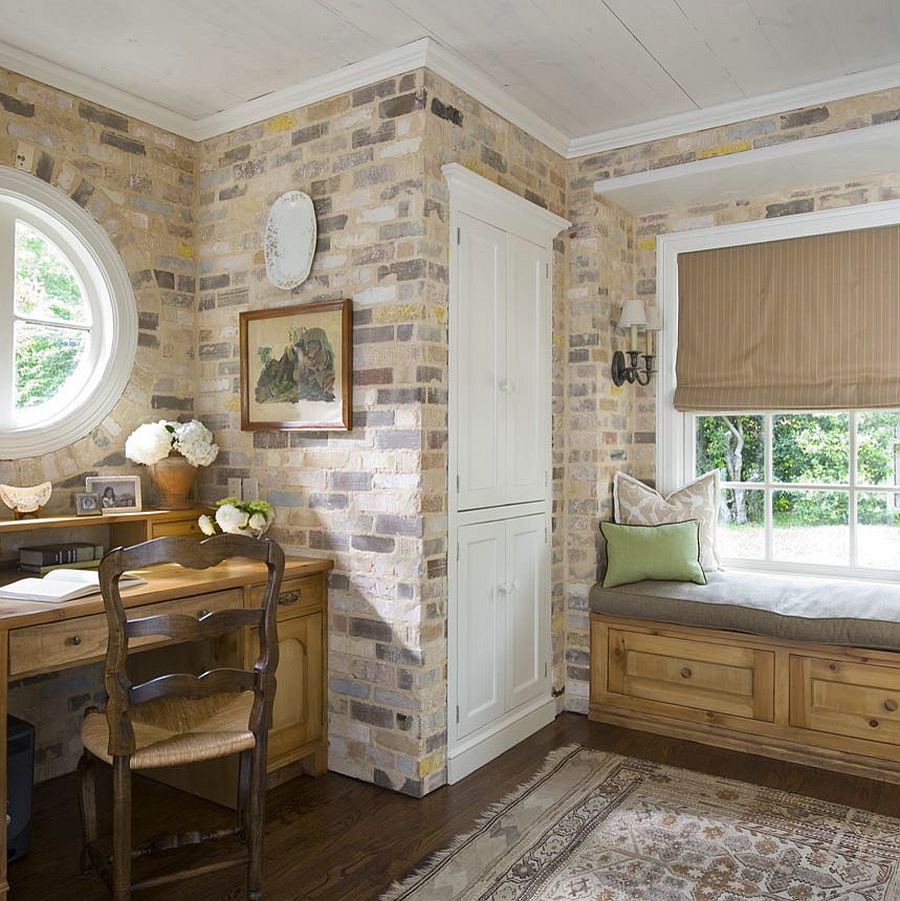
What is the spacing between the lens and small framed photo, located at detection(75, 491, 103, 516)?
10.5 feet

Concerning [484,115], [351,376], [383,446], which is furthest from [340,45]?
[383,446]

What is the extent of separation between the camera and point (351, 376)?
321 cm

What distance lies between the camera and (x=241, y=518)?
3246 millimetres

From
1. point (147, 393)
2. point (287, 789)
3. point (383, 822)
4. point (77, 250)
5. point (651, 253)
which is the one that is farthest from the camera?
point (651, 253)

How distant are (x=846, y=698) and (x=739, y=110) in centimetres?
247

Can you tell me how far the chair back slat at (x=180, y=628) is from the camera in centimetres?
214

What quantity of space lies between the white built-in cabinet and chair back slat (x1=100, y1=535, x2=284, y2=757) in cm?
98

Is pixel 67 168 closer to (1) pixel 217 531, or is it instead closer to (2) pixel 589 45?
(1) pixel 217 531

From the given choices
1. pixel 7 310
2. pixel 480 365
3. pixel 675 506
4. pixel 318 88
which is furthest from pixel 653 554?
pixel 7 310

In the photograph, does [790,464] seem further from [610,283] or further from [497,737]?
[497,737]

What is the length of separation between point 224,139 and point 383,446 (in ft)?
5.35

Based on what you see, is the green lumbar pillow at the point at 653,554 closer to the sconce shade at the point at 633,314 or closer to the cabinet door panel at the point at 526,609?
the cabinet door panel at the point at 526,609

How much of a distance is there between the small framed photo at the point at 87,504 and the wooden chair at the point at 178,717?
98 centimetres

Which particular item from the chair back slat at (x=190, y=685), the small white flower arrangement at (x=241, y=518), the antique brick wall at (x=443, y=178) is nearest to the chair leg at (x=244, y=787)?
the chair back slat at (x=190, y=685)
